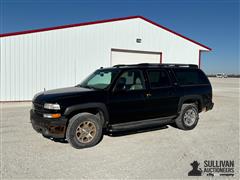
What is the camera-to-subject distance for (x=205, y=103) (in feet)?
21.6

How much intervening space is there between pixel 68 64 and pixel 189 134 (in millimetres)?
8282

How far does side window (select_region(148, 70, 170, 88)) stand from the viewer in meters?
5.53

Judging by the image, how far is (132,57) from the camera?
1359cm

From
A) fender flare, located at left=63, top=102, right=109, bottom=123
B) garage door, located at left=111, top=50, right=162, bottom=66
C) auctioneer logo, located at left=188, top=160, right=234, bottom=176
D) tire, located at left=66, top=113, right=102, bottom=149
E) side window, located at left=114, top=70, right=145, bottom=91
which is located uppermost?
garage door, located at left=111, top=50, right=162, bottom=66

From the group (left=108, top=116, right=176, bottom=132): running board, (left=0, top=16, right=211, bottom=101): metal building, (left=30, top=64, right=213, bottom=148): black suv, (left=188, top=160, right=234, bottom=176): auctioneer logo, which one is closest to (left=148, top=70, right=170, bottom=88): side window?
(left=30, top=64, right=213, bottom=148): black suv

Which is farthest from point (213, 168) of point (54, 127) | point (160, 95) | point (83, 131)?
point (54, 127)

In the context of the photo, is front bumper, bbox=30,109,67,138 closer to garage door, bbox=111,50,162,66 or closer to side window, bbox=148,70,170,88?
side window, bbox=148,70,170,88

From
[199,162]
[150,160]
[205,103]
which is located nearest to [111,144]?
[150,160]

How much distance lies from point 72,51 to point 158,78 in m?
7.42

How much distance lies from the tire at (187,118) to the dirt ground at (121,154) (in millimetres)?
201

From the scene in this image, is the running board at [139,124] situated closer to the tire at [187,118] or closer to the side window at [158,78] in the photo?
the tire at [187,118]

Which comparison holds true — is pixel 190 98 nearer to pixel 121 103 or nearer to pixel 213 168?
pixel 121 103

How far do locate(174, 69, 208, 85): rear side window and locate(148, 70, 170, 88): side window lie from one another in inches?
19.1

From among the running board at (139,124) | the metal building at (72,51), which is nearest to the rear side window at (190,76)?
the running board at (139,124)
